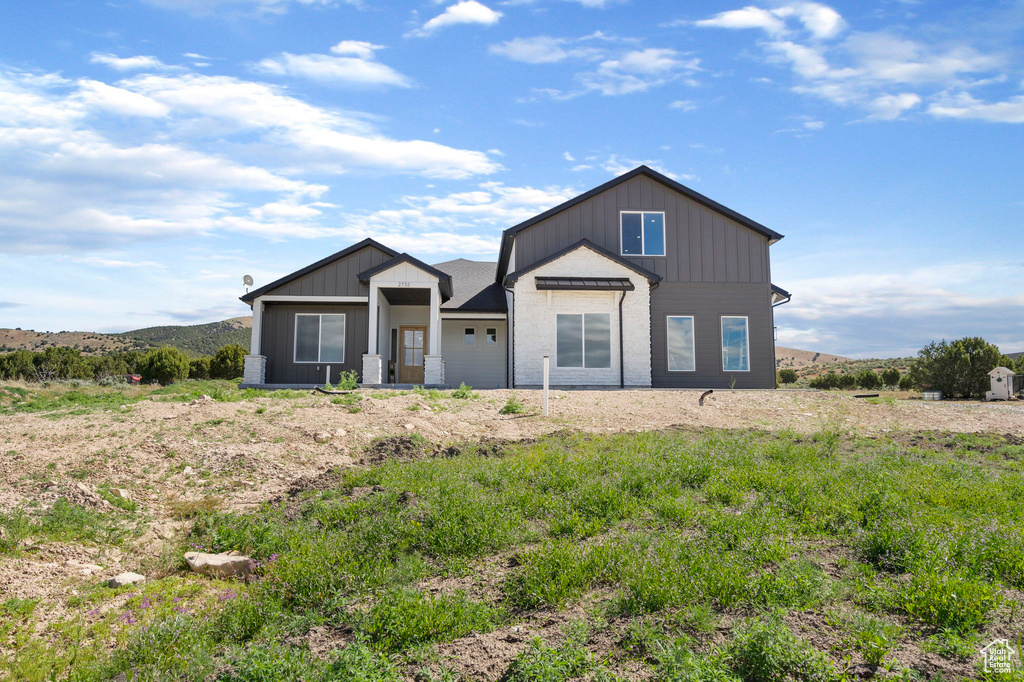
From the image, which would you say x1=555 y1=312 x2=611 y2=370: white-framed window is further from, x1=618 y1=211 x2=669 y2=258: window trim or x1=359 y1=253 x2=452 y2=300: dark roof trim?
x1=359 y1=253 x2=452 y2=300: dark roof trim

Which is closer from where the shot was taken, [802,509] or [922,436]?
[802,509]

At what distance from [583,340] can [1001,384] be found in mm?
15650

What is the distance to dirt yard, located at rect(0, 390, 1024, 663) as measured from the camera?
5527 millimetres

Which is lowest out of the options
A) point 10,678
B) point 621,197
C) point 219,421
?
point 10,678

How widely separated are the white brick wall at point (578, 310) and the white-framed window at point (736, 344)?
253 centimetres

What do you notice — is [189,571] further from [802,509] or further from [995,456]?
[995,456]

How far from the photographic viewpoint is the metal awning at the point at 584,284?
1691 cm

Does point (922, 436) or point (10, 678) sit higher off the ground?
point (922, 436)

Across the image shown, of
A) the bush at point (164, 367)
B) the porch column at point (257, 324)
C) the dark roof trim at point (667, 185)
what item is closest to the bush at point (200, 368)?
the bush at point (164, 367)

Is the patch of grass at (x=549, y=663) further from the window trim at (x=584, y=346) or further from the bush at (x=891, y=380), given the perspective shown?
the bush at (x=891, y=380)

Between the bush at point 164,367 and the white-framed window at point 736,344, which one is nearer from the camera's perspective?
the white-framed window at point 736,344

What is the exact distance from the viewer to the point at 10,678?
143 inches

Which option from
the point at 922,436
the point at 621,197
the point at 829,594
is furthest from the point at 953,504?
the point at 621,197

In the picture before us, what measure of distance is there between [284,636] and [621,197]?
663 inches
